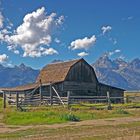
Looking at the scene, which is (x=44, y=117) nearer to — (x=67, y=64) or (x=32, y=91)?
(x=32, y=91)

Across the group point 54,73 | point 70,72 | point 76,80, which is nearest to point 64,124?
point 70,72

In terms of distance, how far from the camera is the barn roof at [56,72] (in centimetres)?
6932

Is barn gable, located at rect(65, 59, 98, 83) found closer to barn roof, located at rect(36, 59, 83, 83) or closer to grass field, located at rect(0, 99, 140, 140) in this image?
barn roof, located at rect(36, 59, 83, 83)

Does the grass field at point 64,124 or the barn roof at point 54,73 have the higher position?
the barn roof at point 54,73

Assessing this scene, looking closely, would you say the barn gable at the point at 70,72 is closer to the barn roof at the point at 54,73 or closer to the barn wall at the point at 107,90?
the barn roof at the point at 54,73

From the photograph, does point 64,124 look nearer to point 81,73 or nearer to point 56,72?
point 81,73

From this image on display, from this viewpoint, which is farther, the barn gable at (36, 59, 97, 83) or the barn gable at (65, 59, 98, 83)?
the barn gable at (65, 59, 98, 83)

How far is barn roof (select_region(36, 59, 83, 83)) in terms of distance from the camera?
227 feet

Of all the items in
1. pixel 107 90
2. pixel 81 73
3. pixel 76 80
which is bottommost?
pixel 107 90

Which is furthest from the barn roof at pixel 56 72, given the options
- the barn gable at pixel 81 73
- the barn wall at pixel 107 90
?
the barn wall at pixel 107 90

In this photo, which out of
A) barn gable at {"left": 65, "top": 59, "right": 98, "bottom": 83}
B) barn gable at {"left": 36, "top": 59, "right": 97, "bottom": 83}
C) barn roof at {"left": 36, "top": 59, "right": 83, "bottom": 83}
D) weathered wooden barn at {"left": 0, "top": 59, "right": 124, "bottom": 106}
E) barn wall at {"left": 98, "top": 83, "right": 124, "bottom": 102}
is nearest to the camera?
weathered wooden barn at {"left": 0, "top": 59, "right": 124, "bottom": 106}

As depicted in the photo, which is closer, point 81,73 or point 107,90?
point 81,73

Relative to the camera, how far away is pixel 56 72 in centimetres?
7188

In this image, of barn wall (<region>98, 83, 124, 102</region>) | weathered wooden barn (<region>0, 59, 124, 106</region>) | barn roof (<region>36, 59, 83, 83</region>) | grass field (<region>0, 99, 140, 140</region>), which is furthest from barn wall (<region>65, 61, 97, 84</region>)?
grass field (<region>0, 99, 140, 140</region>)
